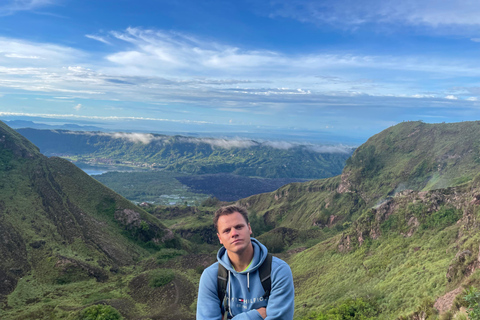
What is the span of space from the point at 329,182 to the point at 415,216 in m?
83.1

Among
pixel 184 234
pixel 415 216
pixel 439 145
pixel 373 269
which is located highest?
pixel 439 145

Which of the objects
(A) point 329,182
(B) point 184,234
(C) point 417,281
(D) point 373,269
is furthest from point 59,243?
(A) point 329,182

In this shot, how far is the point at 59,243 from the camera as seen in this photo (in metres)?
57.5

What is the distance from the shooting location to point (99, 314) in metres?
32.0

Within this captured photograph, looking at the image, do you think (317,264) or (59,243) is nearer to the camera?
(317,264)

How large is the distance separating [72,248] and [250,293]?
64064 millimetres

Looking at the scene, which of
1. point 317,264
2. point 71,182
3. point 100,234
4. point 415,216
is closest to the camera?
point 415,216

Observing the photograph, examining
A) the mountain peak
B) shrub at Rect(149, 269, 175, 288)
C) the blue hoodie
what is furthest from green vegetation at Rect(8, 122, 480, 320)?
the blue hoodie

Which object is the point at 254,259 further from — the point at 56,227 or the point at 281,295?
the point at 56,227

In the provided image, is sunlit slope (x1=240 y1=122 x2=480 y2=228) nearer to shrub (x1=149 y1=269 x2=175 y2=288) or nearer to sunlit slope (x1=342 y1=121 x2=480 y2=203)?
sunlit slope (x1=342 y1=121 x2=480 y2=203)

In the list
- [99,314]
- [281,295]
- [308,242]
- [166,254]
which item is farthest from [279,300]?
[308,242]

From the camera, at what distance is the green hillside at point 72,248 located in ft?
137

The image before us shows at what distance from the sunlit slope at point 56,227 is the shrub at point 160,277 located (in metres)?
10.0

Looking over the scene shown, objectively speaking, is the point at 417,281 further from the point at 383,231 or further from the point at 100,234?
the point at 100,234
